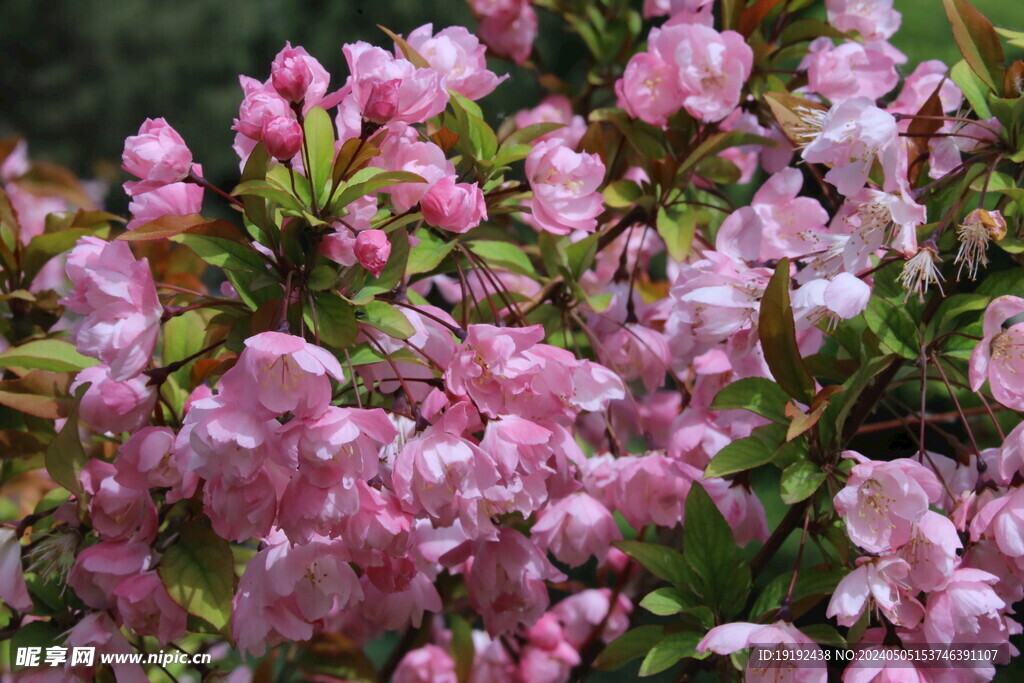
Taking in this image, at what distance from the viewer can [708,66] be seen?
3.07 ft

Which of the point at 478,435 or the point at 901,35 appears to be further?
the point at 901,35

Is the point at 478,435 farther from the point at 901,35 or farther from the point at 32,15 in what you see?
the point at 32,15

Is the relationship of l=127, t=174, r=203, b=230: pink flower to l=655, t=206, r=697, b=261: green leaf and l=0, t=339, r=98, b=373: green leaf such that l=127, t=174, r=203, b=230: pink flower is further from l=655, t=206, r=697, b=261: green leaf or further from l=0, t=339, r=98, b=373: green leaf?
l=655, t=206, r=697, b=261: green leaf

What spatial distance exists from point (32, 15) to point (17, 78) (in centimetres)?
28

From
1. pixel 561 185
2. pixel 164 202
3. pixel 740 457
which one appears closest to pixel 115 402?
pixel 164 202

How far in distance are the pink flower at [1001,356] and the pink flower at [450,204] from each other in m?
0.40

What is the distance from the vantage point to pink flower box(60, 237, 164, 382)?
2.05 ft

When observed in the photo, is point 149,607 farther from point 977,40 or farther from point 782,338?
point 977,40

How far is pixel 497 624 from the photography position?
82 centimetres

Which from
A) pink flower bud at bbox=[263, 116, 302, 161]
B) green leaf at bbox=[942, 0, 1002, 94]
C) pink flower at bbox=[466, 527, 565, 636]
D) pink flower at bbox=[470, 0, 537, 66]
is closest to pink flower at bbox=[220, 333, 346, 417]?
pink flower bud at bbox=[263, 116, 302, 161]

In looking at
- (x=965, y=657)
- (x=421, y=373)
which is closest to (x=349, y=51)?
(x=421, y=373)

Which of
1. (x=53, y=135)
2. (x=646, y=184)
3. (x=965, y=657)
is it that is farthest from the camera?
(x=53, y=135)

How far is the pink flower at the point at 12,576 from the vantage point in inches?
29.0

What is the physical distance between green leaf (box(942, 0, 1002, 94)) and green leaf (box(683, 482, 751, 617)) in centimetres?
43
